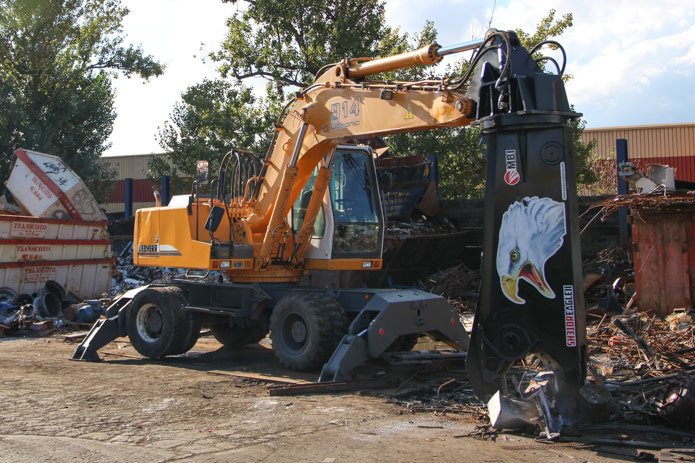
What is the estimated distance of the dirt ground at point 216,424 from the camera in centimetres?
504

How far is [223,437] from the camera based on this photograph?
5570 mm

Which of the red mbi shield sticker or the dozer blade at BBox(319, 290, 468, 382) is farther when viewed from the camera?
the dozer blade at BBox(319, 290, 468, 382)

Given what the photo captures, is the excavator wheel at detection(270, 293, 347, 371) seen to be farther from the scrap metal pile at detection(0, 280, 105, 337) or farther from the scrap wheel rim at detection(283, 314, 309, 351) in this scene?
the scrap metal pile at detection(0, 280, 105, 337)

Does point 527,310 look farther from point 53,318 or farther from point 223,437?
point 53,318

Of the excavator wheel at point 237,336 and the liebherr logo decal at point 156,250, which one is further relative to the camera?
→ the excavator wheel at point 237,336

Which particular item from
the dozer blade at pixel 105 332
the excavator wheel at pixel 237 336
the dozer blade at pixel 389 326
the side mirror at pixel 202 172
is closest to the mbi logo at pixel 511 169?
the dozer blade at pixel 389 326

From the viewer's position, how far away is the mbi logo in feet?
18.4

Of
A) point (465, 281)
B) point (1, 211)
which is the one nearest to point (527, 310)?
point (465, 281)

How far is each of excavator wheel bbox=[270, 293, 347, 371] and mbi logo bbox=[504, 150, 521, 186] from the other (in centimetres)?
341

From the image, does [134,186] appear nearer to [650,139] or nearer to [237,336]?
[650,139]

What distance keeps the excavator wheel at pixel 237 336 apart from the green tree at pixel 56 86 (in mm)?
14466

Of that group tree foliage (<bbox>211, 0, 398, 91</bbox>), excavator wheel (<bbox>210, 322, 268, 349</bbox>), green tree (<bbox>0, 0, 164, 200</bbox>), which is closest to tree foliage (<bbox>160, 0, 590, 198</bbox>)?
tree foliage (<bbox>211, 0, 398, 91</bbox>)

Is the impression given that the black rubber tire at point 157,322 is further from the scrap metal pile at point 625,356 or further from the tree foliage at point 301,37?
the tree foliage at point 301,37

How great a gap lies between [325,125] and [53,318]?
815 cm
